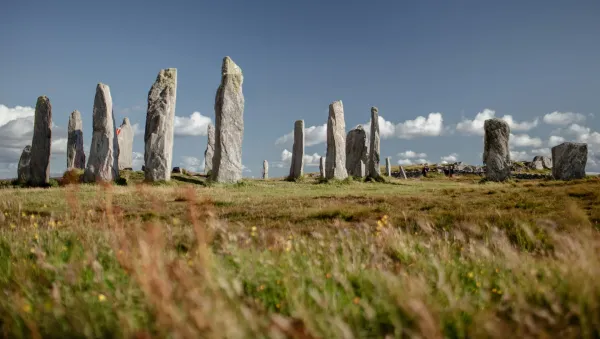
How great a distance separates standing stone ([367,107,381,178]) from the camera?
1115 inches

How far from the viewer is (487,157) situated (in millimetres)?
27219

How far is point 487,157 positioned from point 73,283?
2731 cm

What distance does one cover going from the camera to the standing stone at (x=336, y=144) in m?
27.5

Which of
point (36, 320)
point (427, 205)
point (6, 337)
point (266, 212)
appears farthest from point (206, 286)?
point (427, 205)

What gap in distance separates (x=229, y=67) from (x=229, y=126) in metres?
3.28

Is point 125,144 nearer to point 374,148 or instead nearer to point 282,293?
point 374,148

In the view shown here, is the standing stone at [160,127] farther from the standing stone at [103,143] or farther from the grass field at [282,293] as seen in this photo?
the grass field at [282,293]

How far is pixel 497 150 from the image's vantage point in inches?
1059

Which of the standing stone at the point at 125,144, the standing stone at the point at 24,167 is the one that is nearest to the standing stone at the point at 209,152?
the standing stone at the point at 125,144

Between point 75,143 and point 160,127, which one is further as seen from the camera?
point 75,143

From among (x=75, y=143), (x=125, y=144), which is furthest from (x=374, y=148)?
A: (x=75, y=143)

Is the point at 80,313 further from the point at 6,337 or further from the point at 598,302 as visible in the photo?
the point at 598,302

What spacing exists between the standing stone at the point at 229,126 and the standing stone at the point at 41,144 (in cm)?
807

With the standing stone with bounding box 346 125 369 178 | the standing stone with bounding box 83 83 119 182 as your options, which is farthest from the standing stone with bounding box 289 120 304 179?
the standing stone with bounding box 83 83 119 182
